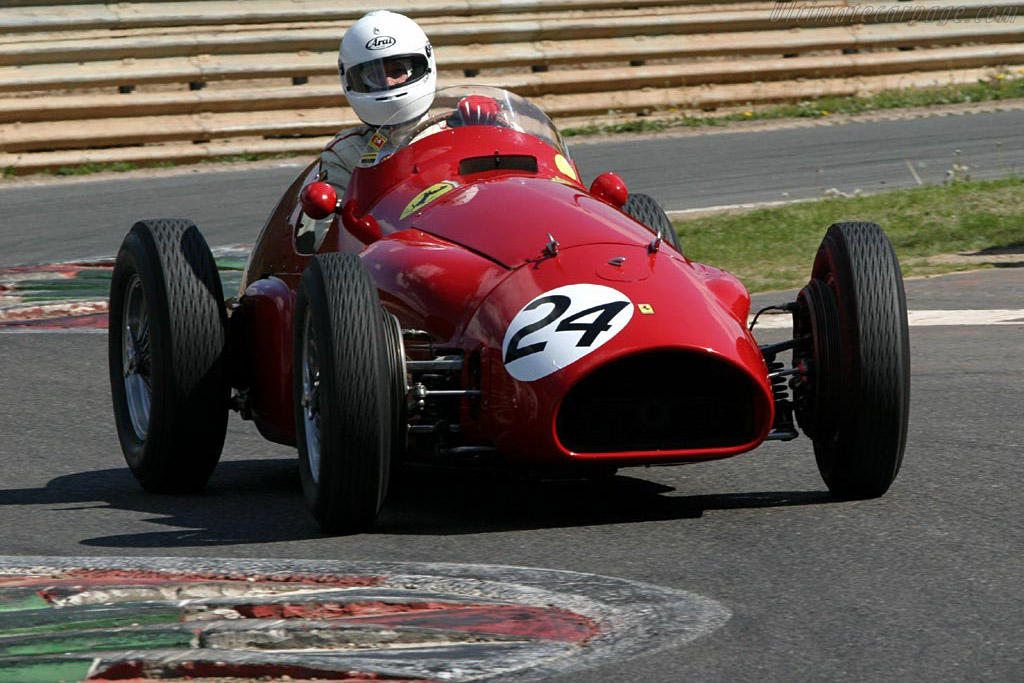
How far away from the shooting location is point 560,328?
5.26 metres

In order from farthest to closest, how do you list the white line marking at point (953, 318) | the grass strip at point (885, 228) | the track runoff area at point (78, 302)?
the grass strip at point (885, 228), the track runoff area at point (78, 302), the white line marking at point (953, 318)

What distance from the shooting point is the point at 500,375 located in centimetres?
535

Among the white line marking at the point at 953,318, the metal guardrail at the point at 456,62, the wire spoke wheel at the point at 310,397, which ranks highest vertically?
the metal guardrail at the point at 456,62

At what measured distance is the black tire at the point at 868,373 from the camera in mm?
5473

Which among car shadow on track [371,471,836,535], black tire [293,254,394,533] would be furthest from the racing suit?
black tire [293,254,394,533]

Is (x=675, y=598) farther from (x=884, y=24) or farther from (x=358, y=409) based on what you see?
(x=884, y=24)

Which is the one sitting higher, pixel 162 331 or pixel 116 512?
pixel 162 331

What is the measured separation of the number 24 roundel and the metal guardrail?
12293 millimetres

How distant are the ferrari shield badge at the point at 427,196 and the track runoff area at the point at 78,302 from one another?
11.6 feet

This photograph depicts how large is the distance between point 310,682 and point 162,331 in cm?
261

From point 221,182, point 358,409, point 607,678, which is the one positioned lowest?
point 607,678

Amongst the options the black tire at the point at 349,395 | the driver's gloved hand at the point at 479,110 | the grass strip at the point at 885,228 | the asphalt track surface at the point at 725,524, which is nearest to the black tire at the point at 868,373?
the asphalt track surface at the point at 725,524

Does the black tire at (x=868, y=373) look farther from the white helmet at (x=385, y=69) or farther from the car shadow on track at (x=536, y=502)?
the white helmet at (x=385, y=69)

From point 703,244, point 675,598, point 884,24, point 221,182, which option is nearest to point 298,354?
point 675,598
